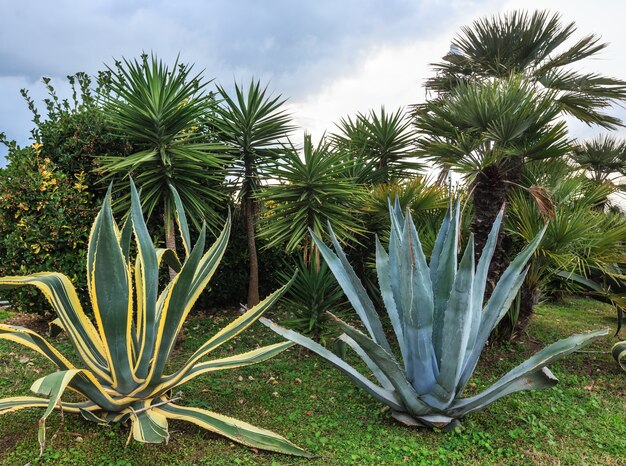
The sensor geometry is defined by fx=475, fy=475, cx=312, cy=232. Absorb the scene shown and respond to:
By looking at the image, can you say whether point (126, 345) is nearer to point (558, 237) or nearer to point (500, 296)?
point (500, 296)

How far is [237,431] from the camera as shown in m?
2.95

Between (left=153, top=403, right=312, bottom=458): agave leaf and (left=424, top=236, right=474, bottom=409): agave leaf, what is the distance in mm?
1029

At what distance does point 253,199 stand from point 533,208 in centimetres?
330

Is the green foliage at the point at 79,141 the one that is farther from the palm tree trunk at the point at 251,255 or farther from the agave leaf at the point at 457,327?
the agave leaf at the point at 457,327

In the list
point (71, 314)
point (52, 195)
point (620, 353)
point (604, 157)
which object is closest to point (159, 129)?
point (52, 195)

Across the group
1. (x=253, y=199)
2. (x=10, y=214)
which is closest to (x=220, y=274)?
(x=253, y=199)

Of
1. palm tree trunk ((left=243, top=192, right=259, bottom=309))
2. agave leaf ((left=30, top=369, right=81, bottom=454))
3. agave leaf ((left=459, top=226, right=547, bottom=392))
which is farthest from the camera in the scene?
palm tree trunk ((left=243, top=192, right=259, bottom=309))

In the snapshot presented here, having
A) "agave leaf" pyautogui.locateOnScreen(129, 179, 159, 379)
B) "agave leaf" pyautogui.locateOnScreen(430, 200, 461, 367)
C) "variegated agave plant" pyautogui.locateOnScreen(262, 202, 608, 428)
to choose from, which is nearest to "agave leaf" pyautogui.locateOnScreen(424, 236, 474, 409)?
"variegated agave plant" pyautogui.locateOnScreen(262, 202, 608, 428)

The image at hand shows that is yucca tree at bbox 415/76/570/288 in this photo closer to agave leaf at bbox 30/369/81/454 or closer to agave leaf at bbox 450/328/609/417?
agave leaf at bbox 450/328/609/417

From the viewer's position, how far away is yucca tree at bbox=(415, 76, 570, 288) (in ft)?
15.0

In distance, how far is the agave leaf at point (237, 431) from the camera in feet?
9.55

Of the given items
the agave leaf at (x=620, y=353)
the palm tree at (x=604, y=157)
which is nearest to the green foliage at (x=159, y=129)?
the agave leaf at (x=620, y=353)

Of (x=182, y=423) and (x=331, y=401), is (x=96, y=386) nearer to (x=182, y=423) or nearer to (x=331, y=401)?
(x=182, y=423)

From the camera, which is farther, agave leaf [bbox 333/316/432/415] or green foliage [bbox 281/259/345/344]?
green foliage [bbox 281/259/345/344]
